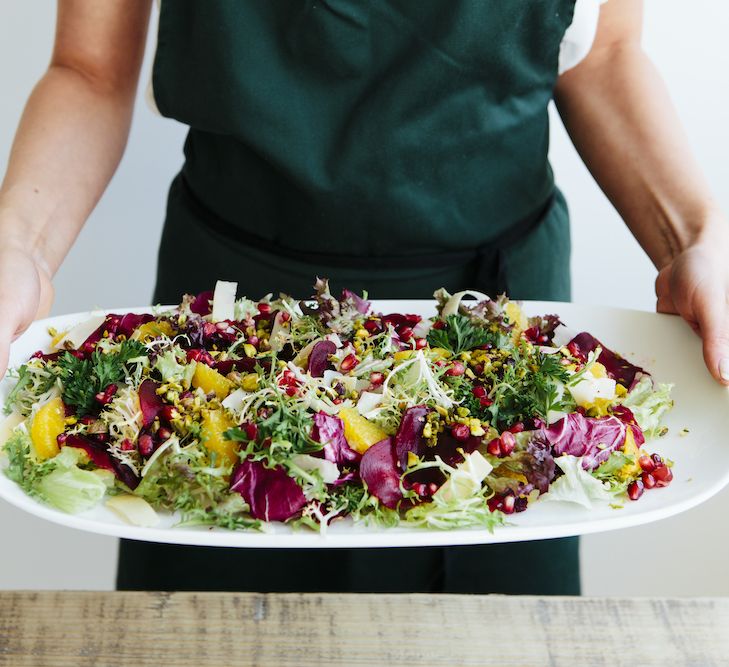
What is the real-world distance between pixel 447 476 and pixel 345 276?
0.63m

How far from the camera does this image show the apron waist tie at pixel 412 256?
5.75 ft

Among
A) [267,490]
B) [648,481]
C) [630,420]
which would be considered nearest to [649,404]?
[630,420]

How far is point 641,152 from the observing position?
5.73 ft

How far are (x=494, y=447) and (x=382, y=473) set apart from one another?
0.16 metres

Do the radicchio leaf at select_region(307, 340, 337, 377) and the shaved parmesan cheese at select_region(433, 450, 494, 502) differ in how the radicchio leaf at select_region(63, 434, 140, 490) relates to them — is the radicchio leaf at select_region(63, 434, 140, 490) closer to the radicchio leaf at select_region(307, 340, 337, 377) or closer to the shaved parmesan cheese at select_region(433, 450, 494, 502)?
the radicchio leaf at select_region(307, 340, 337, 377)

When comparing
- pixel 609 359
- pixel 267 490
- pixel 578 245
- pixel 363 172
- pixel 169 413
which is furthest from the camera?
pixel 578 245

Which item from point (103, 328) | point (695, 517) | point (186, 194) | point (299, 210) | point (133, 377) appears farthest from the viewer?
point (695, 517)

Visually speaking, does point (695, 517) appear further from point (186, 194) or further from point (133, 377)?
point (133, 377)

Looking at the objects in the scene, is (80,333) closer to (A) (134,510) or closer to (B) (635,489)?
(A) (134,510)

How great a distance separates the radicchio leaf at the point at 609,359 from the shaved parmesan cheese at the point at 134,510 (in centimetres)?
71

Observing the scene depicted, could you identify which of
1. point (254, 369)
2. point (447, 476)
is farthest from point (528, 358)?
point (254, 369)

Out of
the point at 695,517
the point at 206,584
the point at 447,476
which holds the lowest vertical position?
the point at 695,517

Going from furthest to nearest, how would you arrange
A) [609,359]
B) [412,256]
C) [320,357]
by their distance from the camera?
[412,256], [609,359], [320,357]

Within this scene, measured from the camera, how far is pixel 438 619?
1.21 meters
